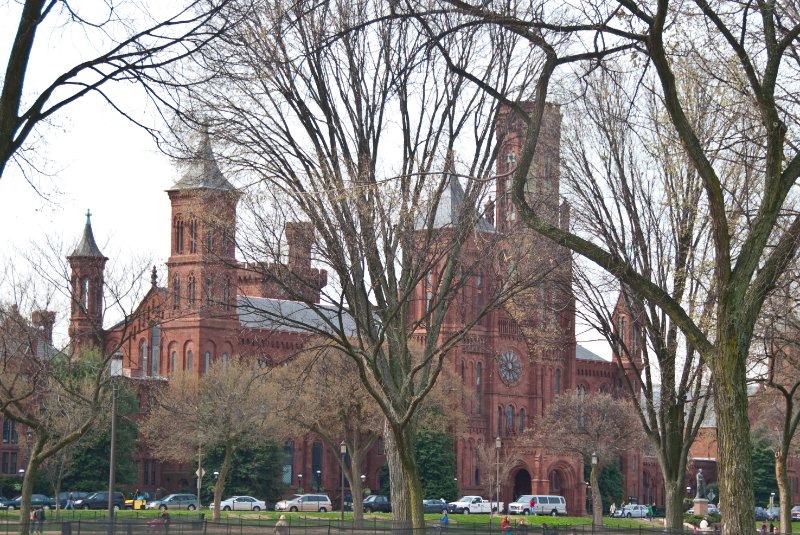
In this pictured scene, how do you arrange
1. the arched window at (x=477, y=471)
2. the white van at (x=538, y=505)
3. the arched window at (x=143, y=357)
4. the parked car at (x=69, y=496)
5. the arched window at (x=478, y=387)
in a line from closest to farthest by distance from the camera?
the parked car at (x=69, y=496) → the white van at (x=538, y=505) → the arched window at (x=143, y=357) → the arched window at (x=477, y=471) → the arched window at (x=478, y=387)

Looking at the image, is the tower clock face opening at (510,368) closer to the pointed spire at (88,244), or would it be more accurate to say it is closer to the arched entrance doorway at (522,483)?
the arched entrance doorway at (522,483)

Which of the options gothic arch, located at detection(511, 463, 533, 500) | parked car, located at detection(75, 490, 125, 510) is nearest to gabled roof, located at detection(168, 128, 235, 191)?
parked car, located at detection(75, 490, 125, 510)

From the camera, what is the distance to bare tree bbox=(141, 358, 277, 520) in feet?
226

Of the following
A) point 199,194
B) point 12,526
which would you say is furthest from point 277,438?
point 199,194

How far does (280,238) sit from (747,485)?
37.7 ft

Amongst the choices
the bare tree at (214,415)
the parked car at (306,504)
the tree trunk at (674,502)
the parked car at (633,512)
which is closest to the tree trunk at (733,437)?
the tree trunk at (674,502)

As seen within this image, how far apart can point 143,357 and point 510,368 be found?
27.9 meters

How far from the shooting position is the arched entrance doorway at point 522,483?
10119 cm

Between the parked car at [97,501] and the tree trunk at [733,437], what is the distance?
64.4 m

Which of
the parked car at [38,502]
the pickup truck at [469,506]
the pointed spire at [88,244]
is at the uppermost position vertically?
the pointed spire at [88,244]

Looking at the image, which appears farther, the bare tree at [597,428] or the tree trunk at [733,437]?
the bare tree at [597,428]

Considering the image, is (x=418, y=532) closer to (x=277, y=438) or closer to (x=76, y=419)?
(x=76, y=419)

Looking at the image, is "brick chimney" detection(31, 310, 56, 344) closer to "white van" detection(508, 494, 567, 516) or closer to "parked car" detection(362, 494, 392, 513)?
"parked car" detection(362, 494, 392, 513)

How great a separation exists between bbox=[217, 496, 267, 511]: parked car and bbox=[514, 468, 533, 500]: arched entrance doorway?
84.4 feet
